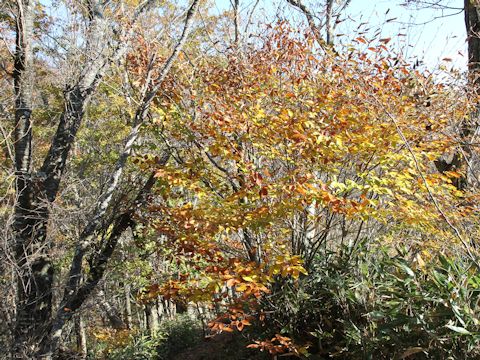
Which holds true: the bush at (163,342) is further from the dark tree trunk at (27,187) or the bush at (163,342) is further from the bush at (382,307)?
the bush at (382,307)

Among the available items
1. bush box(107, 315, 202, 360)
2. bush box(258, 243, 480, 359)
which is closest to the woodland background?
bush box(258, 243, 480, 359)

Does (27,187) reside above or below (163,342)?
above

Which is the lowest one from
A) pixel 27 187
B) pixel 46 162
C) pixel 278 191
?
pixel 278 191

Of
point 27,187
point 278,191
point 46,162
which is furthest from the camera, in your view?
point 46,162

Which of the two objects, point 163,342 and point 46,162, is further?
point 163,342

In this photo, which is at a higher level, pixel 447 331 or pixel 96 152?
pixel 96 152

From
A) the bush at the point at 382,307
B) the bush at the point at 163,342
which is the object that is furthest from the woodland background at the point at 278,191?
the bush at the point at 163,342

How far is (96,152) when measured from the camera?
11.1m

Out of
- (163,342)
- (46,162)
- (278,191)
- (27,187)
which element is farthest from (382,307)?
(163,342)

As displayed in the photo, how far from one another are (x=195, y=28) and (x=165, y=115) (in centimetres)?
558

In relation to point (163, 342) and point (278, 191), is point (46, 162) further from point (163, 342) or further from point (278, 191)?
point (163, 342)

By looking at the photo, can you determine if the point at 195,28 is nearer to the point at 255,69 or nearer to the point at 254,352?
the point at 255,69

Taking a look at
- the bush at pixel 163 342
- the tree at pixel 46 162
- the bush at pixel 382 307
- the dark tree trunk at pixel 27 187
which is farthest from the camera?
the bush at pixel 163 342

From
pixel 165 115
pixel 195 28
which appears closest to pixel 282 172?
pixel 165 115
